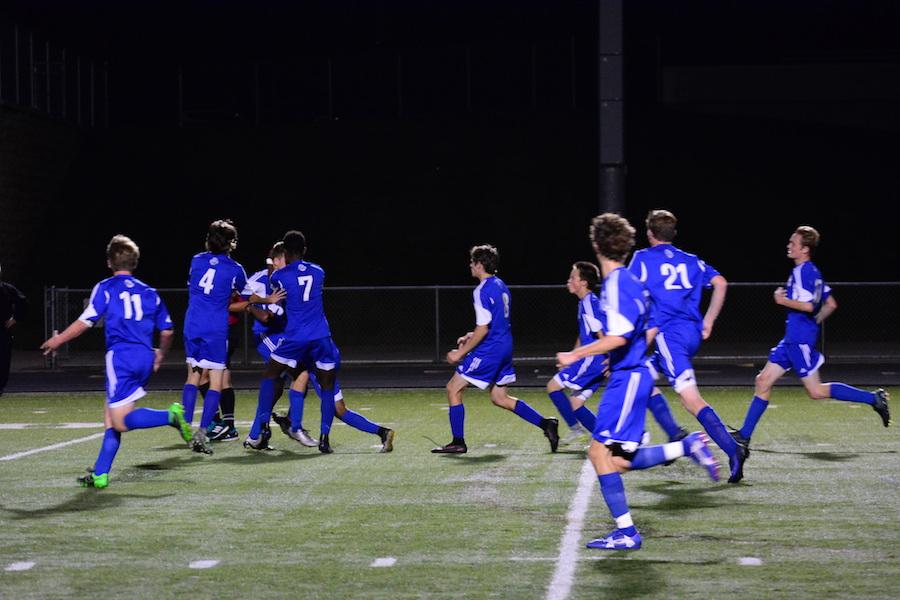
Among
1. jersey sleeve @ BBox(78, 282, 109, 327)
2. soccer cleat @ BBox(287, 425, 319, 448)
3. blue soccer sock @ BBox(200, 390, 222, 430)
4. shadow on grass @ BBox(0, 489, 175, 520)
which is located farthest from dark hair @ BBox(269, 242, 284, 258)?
shadow on grass @ BBox(0, 489, 175, 520)

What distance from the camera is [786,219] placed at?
33.6 meters

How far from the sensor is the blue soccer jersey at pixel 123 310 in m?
9.52

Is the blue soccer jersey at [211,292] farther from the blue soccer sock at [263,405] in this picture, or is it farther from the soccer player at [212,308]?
the blue soccer sock at [263,405]

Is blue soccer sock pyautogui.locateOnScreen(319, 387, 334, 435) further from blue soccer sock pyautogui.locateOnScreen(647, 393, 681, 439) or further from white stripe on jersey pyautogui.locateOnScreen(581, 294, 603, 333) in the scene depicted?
blue soccer sock pyautogui.locateOnScreen(647, 393, 681, 439)

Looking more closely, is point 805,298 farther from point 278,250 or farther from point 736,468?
point 278,250

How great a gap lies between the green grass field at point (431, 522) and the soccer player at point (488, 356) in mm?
344

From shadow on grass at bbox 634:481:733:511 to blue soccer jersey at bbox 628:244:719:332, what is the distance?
4.03 ft

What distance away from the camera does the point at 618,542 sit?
7.14 m

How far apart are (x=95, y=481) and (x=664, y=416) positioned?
418 centimetres

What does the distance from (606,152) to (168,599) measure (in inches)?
524

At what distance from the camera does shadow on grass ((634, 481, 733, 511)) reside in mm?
8656

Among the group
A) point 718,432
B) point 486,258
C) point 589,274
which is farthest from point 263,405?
point 718,432

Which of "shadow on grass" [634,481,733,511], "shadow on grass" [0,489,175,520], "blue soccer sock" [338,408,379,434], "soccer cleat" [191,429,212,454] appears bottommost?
"shadow on grass" [634,481,733,511]

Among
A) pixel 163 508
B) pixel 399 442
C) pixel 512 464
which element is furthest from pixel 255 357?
pixel 163 508
